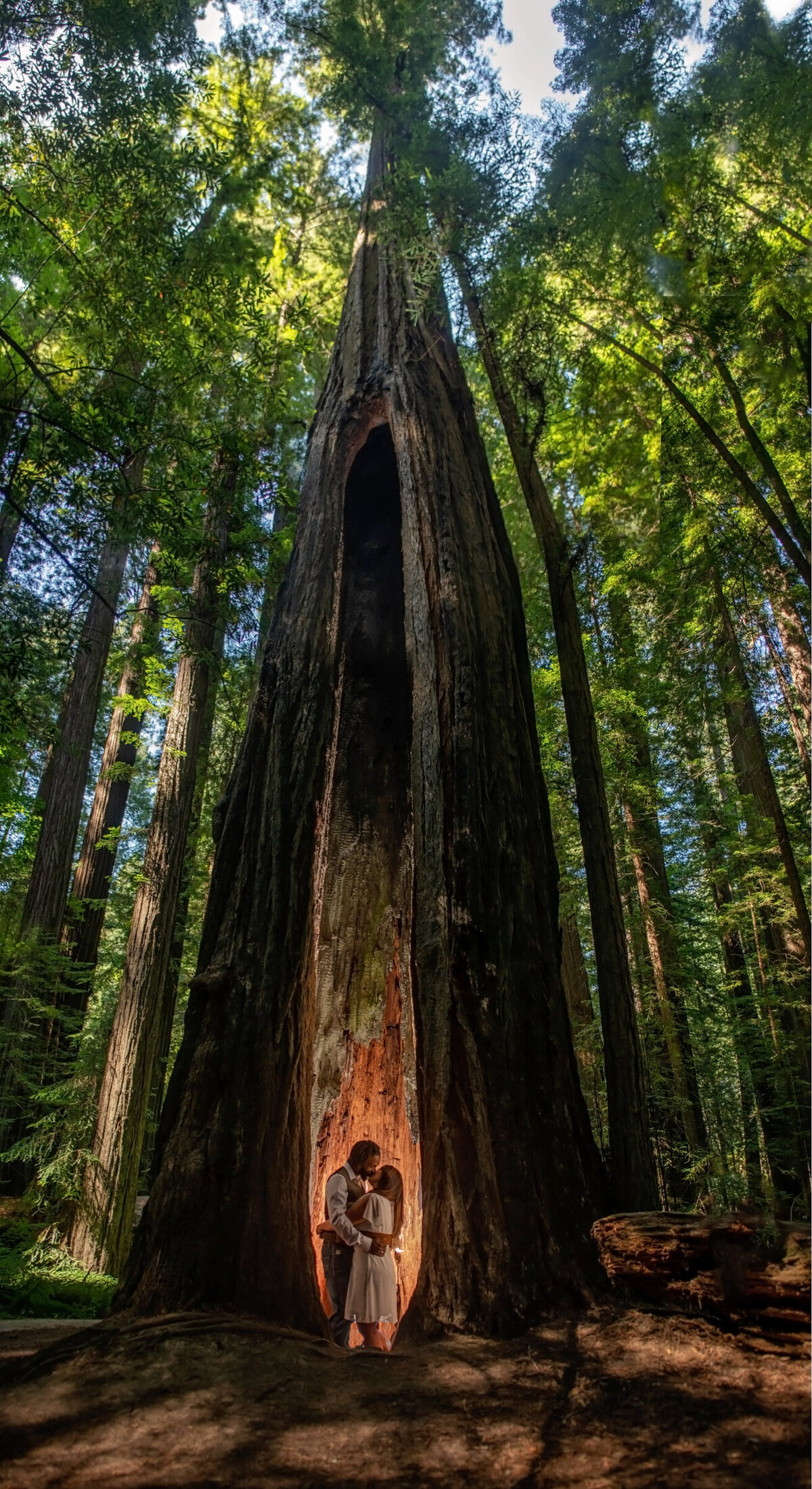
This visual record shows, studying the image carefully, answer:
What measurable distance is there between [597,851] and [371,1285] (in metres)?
3.19

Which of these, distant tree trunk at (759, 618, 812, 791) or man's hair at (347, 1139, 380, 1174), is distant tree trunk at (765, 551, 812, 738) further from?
man's hair at (347, 1139, 380, 1174)

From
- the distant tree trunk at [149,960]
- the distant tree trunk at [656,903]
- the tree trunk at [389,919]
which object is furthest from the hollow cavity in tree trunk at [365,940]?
the distant tree trunk at [656,903]

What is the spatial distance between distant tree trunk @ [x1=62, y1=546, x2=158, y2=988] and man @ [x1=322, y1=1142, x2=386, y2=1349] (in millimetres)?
5690

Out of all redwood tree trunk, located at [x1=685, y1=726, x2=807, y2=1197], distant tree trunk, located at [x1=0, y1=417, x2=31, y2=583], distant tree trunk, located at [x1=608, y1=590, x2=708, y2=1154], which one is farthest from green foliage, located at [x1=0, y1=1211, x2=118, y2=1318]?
redwood tree trunk, located at [x1=685, y1=726, x2=807, y2=1197]

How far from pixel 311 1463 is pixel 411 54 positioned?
35.6ft

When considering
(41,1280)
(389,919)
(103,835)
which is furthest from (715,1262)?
(103,835)

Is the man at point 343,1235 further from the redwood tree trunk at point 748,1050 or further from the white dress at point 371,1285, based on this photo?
the redwood tree trunk at point 748,1050

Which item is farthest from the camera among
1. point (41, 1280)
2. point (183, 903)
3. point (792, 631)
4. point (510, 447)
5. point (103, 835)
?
point (103, 835)

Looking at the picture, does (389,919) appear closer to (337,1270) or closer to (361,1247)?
(361,1247)

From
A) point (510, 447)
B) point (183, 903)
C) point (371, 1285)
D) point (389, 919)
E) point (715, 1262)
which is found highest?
point (510, 447)

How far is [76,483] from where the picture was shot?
5.30 metres

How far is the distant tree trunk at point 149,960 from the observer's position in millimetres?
6773

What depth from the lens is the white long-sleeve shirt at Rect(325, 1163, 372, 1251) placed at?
455cm

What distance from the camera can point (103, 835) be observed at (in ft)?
38.2
